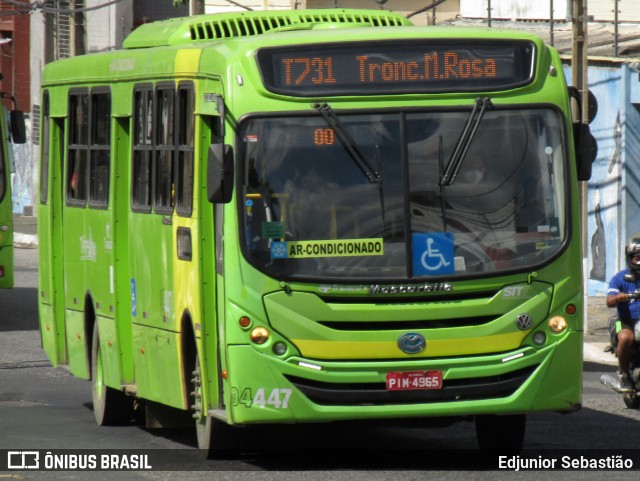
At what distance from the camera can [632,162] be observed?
2403cm

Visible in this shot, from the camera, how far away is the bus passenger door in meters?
14.3

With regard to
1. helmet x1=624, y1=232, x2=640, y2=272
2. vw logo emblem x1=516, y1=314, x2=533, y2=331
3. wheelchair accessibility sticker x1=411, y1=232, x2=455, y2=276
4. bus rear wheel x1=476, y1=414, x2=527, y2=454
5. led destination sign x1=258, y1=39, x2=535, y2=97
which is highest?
led destination sign x1=258, y1=39, x2=535, y2=97

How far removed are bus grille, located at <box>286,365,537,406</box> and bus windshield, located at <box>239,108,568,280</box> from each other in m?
0.63

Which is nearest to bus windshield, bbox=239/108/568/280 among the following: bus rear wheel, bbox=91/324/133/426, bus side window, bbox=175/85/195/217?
bus side window, bbox=175/85/195/217

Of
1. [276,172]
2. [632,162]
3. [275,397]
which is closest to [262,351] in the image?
[275,397]

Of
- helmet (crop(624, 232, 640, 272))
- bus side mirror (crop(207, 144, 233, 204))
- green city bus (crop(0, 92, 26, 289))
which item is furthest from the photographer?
green city bus (crop(0, 92, 26, 289))

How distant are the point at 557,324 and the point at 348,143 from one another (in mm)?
1651

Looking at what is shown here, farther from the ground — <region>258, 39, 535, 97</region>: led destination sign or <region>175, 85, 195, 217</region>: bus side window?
<region>258, 39, 535, 97</region>: led destination sign

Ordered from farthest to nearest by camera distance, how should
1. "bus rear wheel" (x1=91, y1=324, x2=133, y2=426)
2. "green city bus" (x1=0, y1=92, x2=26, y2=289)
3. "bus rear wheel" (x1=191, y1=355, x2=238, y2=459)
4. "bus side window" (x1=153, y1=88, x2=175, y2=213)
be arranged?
1. "green city bus" (x1=0, y1=92, x2=26, y2=289)
2. "bus rear wheel" (x1=91, y1=324, x2=133, y2=426)
3. "bus side window" (x1=153, y1=88, x2=175, y2=213)
4. "bus rear wheel" (x1=191, y1=355, x2=238, y2=459)

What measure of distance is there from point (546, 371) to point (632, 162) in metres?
14.6

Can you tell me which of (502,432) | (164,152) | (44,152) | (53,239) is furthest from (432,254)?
(44,152)

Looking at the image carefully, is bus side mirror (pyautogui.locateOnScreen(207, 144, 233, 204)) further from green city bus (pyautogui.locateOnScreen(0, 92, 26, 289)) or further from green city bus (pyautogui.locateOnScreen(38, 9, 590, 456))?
green city bus (pyautogui.locateOnScreen(0, 92, 26, 289))

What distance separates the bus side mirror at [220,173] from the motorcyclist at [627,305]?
199 inches

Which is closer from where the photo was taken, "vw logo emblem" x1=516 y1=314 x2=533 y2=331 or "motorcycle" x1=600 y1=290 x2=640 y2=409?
"vw logo emblem" x1=516 y1=314 x2=533 y2=331
